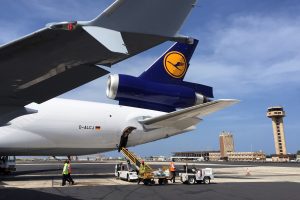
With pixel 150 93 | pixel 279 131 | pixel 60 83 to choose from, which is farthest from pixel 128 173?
pixel 279 131

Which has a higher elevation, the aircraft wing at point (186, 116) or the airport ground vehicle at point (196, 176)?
the aircraft wing at point (186, 116)

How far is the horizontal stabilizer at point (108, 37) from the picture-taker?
6336 millimetres

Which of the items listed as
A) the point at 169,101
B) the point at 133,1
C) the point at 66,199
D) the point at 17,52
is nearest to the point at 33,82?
the point at 17,52

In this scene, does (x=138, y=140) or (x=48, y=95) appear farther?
(x=138, y=140)

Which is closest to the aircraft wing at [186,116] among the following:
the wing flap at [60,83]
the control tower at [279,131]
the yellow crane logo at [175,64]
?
the yellow crane logo at [175,64]

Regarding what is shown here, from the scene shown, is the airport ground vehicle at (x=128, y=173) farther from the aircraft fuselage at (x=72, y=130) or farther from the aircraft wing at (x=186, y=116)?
the aircraft wing at (x=186, y=116)

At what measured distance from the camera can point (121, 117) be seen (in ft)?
93.6

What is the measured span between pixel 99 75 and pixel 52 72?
119 cm

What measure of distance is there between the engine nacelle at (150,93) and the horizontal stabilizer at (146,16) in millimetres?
18009

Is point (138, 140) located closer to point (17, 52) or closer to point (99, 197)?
point (99, 197)

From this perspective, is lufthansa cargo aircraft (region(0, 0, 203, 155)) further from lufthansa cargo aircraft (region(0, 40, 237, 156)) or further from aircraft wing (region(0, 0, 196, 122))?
lufthansa cargo aircraft (region(0, 40, 237, 156))

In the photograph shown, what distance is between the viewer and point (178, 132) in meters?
29.8

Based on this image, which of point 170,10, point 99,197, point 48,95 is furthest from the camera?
point 99,197

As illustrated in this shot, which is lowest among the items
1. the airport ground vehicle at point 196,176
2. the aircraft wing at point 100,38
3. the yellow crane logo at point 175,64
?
the airport ground vehicle at point 196,176
